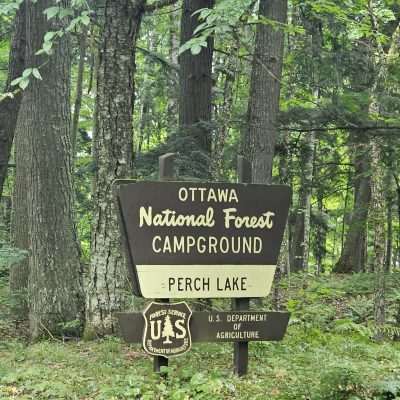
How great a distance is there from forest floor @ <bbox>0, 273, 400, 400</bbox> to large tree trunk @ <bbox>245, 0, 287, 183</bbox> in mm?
2905

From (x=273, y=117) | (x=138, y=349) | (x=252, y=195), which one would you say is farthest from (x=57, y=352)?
(x=273, y=117)

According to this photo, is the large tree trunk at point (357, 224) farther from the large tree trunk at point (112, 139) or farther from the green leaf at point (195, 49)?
the green leaf at point (195, 49)

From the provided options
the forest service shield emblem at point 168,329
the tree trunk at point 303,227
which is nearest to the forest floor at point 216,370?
the forest service shield emblem at point 168,329

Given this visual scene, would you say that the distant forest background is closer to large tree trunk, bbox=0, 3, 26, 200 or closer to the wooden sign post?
large tree trunk, bbox=0, 3, 26, 200

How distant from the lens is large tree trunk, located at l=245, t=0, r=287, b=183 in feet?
28.6

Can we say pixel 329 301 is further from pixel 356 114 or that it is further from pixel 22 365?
pixel 22 365

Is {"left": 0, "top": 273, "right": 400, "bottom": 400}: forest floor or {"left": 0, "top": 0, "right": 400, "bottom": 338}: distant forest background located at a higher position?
{"left": 0, "top": 0, "right": 400, "bottom": 338}: distant forest background

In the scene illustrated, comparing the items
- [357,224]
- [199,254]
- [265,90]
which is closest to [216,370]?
[199,254]

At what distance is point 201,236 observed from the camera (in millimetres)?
5355

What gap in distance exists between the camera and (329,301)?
38.6ft

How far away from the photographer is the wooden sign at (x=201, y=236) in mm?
5215

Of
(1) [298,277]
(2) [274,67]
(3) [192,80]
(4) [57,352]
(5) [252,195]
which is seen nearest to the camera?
(5) [252,195]

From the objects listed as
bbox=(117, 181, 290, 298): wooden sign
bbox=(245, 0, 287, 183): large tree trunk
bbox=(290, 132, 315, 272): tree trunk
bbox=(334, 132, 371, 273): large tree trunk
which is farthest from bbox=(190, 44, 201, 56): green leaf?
bbox=(334, 132, 371, 273): large tree trunk

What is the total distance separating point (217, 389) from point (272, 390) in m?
0.54
